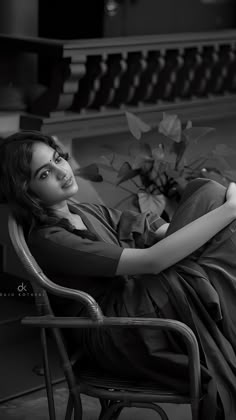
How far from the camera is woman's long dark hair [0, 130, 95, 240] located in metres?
2.59

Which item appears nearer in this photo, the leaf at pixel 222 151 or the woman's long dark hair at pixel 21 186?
the woman's long dark hair at pixel 21 186

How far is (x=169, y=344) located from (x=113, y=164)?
149 centimetres

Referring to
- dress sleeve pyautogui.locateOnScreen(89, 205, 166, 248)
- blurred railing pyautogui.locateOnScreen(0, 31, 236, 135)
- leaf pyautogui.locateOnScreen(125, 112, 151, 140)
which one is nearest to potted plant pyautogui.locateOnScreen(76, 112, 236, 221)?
leaf pyautogui.locateOnScreen(125, 112, 151, 140)

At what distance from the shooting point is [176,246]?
251 cm

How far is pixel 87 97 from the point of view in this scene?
4.18 m

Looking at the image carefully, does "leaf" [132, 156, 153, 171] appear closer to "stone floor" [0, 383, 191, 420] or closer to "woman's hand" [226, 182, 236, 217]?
"stone floor" [0, 383, 191, 420]

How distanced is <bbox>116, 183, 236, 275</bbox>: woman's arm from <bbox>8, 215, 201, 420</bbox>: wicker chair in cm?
15

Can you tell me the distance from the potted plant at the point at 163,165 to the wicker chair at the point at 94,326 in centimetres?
134

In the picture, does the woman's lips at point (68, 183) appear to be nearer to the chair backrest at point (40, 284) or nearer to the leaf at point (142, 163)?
the chair backrest at point (40, 284)

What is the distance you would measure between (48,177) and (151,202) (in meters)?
1.33

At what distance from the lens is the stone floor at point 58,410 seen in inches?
130

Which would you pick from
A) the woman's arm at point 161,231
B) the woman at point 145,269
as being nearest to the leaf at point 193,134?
the woman's arm at point 161,231

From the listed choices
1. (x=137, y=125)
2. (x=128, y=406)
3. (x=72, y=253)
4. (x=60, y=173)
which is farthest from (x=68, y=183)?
(x=137, y=125)

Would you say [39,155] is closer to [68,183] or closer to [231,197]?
[68,183]
